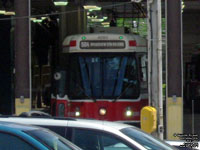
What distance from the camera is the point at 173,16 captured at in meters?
20.0

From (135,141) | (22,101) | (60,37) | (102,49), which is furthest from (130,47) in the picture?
(135,141)

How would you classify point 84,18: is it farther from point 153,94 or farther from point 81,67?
point 153,94

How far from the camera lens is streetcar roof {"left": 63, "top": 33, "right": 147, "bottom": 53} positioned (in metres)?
20.3

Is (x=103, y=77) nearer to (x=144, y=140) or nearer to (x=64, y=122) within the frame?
(x=144, y=140)

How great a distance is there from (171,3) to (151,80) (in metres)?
6.20

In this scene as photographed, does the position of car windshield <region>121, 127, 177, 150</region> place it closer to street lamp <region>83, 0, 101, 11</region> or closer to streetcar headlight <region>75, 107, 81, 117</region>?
streetcar headlight <region>75, 107, 81, 117</region>

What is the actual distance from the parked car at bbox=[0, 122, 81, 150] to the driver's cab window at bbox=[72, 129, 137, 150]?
1.41 m

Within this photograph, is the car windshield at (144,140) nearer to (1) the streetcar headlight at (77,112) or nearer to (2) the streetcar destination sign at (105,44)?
(1) the streetcar headlight at (77,112)

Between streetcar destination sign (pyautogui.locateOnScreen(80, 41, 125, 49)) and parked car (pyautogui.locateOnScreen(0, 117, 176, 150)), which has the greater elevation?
streetcar destination sign (pyautogui.locateOnScreen(80, 41, 125, 49))

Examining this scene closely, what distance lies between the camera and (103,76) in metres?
20.4

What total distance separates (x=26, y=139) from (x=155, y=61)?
27.5 ft

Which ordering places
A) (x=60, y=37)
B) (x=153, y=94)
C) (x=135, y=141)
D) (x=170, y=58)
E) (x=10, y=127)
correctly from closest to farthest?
(x=10, y=127) → (x=135, y=141) → (x=153, y=94) → (x=170, y=58) → (x=60, y=37)

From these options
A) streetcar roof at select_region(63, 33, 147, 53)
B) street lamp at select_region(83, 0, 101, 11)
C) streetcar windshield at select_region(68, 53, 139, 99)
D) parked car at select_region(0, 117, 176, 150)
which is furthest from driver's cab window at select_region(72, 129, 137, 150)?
street lamp at select_region(83, 0, 101, 11)

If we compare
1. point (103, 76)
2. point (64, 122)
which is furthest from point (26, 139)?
point (103, 76)
